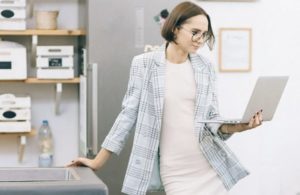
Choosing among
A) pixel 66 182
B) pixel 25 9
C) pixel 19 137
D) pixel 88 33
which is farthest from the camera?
pixel 19 137

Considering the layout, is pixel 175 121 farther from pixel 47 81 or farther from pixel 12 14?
pixel 12 14

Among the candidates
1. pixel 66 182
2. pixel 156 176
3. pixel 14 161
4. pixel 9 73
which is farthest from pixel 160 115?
pixel 14 161

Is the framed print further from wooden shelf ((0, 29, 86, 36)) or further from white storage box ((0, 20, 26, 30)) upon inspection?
white storage box ((0, 20, 26, 30))

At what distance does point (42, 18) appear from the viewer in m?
3.38

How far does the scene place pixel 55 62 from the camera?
3.43m

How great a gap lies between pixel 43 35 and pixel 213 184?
159 centimetres

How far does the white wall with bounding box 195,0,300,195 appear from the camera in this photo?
12.1ft

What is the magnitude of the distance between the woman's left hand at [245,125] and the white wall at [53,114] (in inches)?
55.9

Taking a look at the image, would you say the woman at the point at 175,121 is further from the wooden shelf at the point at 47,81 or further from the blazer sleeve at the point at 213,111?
the wooden shelf at the point at 47,81

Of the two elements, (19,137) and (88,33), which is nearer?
(88,33)

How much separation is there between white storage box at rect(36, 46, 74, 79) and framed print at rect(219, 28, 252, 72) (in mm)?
935

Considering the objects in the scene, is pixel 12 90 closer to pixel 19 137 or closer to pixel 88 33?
pixel 19 137

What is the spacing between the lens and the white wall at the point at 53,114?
11.8ft

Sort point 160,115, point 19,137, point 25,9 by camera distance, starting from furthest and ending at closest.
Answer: point 19,137 < point 25,9 < point 160,115
